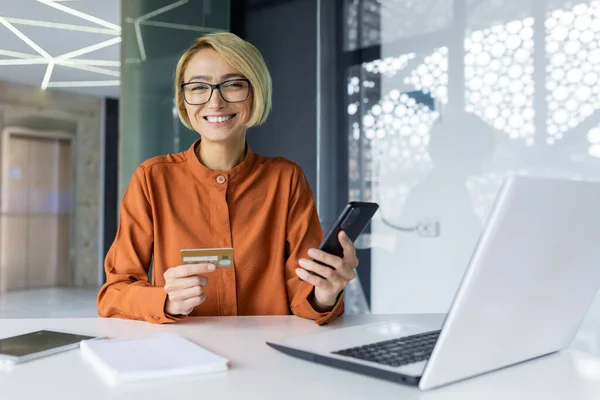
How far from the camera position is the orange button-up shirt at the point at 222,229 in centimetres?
161

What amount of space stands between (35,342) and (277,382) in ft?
1.67

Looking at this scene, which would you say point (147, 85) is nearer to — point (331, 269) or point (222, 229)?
point (222, 229)

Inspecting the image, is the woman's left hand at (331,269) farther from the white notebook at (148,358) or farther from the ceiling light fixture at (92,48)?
the ceiling light fixture at (92,48)

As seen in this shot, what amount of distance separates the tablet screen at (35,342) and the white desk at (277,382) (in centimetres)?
4

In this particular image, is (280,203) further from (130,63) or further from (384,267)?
(130,63)

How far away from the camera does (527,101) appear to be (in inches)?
120

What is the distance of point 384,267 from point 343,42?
1466 mm

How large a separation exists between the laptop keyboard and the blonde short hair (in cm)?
89

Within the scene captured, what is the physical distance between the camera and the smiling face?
1691 mm

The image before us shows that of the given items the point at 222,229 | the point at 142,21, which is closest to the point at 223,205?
the point at 222,229

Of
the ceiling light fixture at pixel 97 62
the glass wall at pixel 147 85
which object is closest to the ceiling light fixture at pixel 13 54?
the glass wall at pixel 147 85

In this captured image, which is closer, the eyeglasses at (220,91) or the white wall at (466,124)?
the eyeglasses at (220,91)

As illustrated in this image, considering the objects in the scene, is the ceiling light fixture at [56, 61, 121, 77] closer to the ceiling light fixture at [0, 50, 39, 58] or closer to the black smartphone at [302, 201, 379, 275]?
the ceiling light fixture at [0, 50, 39, 58]

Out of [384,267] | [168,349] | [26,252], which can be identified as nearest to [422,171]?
[384,267]
